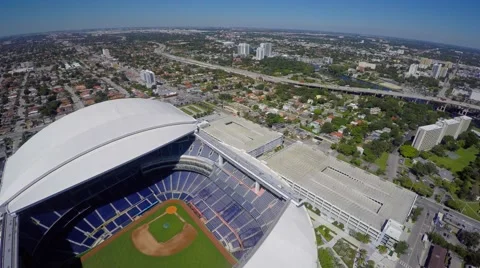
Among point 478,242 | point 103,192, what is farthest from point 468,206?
point 103,192

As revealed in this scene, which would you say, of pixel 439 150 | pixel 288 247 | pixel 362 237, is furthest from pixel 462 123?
pixel 288 247

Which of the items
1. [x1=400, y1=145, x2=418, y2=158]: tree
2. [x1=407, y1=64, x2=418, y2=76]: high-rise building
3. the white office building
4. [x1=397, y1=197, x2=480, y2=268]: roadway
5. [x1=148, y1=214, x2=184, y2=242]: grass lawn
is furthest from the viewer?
[x1=407, y1=64, x2=418, y2=76]: high-rise building

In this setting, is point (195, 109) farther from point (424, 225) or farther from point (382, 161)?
point (424, 225)

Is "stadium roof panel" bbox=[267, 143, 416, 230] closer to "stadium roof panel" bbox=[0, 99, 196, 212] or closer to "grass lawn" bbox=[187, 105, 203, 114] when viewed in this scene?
"stadium roof panel" bbox=[0, 99, 196, 212]

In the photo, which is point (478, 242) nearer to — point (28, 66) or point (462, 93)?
point (462, 93)

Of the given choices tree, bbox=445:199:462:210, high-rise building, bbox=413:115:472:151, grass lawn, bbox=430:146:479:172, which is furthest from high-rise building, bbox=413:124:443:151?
tree, bbox=445:199:462:210

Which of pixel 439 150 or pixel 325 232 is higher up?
pixel 439 150

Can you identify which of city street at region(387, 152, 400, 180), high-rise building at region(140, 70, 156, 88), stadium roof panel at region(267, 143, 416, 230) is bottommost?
city street at region(387, 152, 400, 180)
